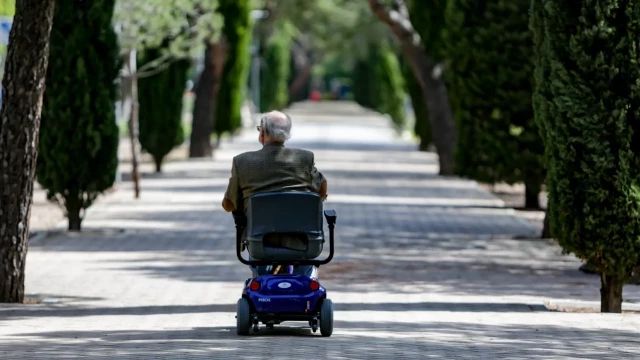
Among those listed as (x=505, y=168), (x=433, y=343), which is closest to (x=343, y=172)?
(x=505, y=168)

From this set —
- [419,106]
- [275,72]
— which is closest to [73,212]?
[419,106]

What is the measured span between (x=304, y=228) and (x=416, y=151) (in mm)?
35541

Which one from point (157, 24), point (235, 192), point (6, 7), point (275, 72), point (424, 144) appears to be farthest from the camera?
point (275, 72)

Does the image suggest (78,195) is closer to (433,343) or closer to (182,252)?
(182,252)

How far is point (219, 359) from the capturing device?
28.7 feet

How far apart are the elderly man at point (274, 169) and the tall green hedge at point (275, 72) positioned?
64.4 meters

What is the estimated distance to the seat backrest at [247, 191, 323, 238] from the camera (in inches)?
375

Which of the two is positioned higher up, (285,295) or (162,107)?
(285,295)

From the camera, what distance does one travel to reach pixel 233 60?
41.2 m

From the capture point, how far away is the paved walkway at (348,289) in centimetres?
958

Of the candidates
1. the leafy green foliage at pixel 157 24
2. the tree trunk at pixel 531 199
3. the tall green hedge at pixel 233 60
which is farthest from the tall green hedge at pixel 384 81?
the tree trunk at pixel 531 199

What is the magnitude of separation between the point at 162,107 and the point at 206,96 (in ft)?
21.4

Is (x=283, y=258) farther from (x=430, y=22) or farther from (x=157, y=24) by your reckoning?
(x=430, y=22)

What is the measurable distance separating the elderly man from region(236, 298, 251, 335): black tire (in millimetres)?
233
